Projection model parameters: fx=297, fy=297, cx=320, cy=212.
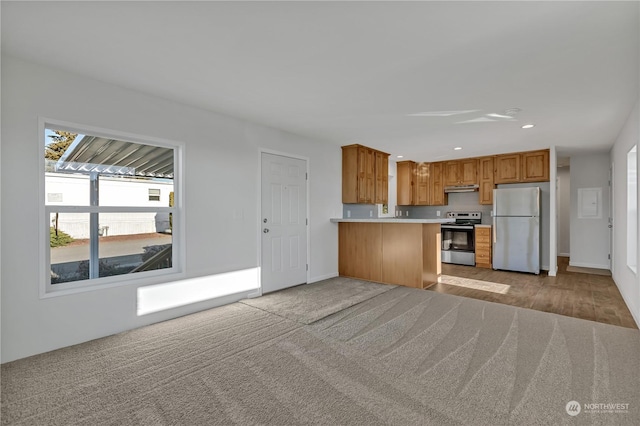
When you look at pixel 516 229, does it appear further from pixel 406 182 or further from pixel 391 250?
pixel 391 250

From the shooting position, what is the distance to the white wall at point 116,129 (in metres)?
2.36

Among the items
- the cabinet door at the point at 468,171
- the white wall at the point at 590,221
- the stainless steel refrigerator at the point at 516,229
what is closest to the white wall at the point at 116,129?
the cabinet door at the point at 468,171

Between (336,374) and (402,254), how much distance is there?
2928mm

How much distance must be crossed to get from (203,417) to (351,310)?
6.95 feet

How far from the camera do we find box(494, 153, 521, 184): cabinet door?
6.11 metres

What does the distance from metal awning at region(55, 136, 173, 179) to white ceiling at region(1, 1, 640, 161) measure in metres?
0.61

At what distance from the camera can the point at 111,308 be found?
2873 millimetres

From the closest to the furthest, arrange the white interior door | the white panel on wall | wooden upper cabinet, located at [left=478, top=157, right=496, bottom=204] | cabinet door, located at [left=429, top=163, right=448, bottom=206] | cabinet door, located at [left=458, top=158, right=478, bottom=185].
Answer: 1. the white interior door
2. the white panel on wall
3. wooden upper cabinet, located at [left=478, top=157, right=496, bottom=204]
4. cabinet door, located at [left=458, top=158, right=478, bottom=185]
5. cabinet door, located at [left=429, top=163, right=448, bottom=206]

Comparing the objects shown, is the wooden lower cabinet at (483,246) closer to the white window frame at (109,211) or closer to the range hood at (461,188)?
the range hood at (461,188)

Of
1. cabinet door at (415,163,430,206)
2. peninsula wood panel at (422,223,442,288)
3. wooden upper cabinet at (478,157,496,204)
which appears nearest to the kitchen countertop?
peninsula wood panel at (422,223,442,288)

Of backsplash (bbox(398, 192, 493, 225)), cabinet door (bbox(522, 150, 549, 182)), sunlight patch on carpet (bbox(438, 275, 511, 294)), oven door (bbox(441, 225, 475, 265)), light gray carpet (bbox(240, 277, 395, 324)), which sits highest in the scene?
cabinet door (bbox(522, 150, 549, 182))

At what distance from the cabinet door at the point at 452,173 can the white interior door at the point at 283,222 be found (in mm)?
4009

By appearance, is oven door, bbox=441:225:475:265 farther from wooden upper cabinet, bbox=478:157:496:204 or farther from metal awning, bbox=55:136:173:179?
metal awning, bbox=55:136:173:179
